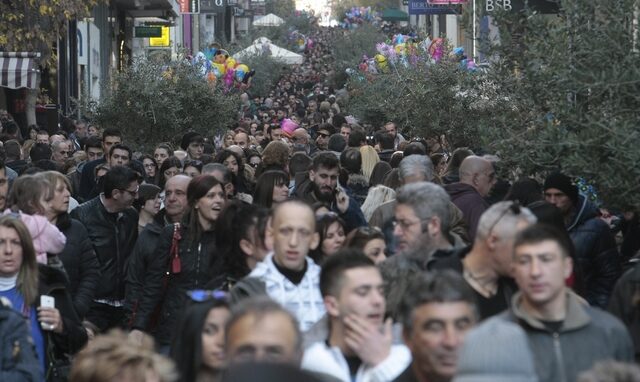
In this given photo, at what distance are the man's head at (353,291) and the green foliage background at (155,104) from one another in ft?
48.4

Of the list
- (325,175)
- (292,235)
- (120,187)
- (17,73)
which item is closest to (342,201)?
(325,175)

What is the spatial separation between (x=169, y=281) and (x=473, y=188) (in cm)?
279

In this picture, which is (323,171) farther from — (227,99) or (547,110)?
(227,99)

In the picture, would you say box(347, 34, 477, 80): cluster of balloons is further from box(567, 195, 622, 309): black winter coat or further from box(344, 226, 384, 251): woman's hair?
box(344, 226, 384, 251): woman's hair

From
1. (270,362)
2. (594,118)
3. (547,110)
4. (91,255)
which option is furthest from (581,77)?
(270,362)

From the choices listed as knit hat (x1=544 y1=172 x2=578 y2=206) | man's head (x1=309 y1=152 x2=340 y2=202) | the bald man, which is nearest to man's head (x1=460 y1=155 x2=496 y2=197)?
the bald man

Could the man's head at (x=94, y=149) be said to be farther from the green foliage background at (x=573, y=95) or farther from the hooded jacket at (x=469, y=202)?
the hooded jacket at (x=469, y=202)

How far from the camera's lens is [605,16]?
10234 mm

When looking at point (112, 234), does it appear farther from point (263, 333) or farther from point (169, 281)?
point (263, 333)

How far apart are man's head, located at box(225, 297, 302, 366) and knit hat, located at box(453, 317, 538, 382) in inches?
24.9

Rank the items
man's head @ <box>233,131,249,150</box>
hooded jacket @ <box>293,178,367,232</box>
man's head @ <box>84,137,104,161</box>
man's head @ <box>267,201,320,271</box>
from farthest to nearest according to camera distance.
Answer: man's head @ <box>233,131,249,150</box> < man's head @ <box>84,137,104,161</box> < hooded jacket @ <box>293,178,367,232</box> < man's head @ <box>267,201,320,271</box>

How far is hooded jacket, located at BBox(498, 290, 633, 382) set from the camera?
5809 mm

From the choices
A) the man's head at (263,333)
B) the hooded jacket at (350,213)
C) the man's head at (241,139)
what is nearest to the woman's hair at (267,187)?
the hooded jacket at (350,213)

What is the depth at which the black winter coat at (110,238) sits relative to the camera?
11109mm
